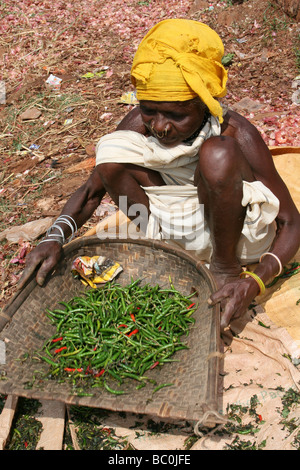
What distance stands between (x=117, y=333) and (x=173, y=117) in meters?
1.31

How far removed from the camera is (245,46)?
19.4 ft

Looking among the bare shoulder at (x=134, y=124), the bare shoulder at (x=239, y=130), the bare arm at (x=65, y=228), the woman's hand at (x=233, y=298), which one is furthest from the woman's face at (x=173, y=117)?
the woman's hand at (x=233, y=298)

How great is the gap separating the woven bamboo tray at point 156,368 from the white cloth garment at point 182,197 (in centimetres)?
18

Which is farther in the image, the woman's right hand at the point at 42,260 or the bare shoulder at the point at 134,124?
the bare shoulder at the point at 134,124

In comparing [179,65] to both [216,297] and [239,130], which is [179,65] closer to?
[239,130]

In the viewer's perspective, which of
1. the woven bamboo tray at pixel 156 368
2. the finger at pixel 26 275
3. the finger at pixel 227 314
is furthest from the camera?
the finger at pixel 26 275

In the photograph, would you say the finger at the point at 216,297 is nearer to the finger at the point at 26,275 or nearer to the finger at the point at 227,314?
the finger at the point at 227,314

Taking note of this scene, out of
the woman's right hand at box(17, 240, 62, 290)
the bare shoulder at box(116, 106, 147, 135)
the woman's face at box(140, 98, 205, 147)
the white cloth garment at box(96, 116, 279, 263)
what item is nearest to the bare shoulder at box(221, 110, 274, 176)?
the white cloth garment at box(96, 116, 279, 263)

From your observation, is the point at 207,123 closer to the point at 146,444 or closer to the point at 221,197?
the point at 221,197

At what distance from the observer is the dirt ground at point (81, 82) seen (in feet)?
14.9

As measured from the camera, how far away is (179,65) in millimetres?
2400

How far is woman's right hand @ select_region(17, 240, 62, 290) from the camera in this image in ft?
8.87

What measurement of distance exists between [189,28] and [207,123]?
0.53 metres

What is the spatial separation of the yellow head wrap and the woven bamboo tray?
Result: 96 centimetres
